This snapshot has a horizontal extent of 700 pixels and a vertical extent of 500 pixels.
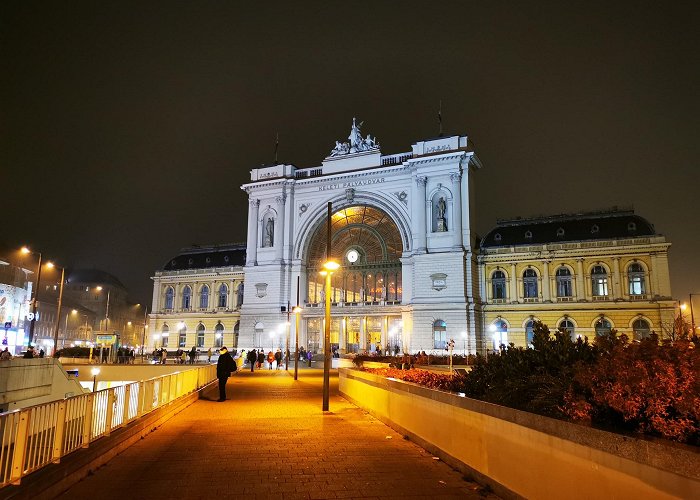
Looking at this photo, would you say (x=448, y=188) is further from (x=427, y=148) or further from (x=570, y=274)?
(x=570, y=274)

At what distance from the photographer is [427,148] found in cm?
6100

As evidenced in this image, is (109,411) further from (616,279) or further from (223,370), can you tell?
(616,279)

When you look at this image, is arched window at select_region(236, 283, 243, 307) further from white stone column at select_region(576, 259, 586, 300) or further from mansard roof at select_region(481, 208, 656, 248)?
white stone column at select_region(576, 259, 586, 300)

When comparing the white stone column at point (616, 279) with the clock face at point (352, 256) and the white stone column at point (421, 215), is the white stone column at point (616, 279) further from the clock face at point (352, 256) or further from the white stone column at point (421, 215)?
the clock face at point (352, 256)

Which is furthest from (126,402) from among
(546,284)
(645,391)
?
(546,284)

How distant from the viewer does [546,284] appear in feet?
197

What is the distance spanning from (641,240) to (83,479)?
57748mm

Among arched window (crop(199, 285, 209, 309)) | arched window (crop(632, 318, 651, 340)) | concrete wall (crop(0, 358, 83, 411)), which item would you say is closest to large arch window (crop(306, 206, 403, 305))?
arched window (crop(199, 285, 209, 309))

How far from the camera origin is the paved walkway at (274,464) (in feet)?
27.9

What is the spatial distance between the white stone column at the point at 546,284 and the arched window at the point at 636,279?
7.51 metres

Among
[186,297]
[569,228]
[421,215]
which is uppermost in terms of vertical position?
[421,215]

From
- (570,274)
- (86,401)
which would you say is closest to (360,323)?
(570,274)

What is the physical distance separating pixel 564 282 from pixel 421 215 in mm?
16290

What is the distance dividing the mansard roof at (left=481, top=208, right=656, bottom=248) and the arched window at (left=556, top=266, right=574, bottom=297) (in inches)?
143
